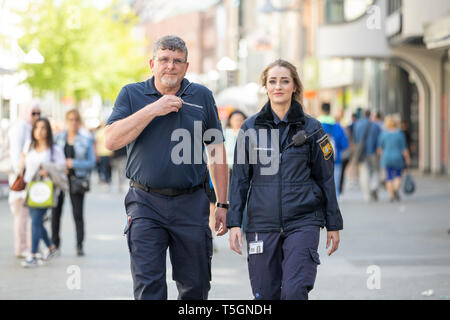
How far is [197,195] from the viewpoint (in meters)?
5.91

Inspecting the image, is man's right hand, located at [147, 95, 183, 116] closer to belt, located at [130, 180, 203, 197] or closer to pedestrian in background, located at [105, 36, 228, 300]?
pedestrian in background, located at [105, 36, 228, 300]

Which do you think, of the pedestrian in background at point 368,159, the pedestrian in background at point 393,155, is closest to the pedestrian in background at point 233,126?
the pedestrian in background at point 393,155

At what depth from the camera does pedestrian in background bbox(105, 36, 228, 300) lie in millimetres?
5723

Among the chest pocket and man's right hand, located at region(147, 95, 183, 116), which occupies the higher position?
man's right hand, located at region(147, 95, 183, 116)

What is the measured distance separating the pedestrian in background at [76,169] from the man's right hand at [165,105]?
642 centimetres

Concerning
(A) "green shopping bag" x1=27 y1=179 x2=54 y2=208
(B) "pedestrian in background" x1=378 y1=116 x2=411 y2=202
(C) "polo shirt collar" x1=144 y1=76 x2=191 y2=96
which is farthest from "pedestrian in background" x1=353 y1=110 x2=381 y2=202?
(C) "polo shirt collar" x1=144 y1=76 x2=191 y2=96

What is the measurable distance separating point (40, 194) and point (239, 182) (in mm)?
5632

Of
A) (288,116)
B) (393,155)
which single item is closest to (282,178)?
(288,116)

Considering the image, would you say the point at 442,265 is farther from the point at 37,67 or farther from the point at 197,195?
the point at 37,67

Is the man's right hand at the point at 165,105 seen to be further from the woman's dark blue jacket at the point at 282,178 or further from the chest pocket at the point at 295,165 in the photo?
the chest pocket at the point at 295,165

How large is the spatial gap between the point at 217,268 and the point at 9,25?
3118 cm

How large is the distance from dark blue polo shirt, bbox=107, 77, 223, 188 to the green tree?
107ft

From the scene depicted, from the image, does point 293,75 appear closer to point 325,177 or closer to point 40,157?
point 325,177

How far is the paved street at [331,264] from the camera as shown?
9008 mm
